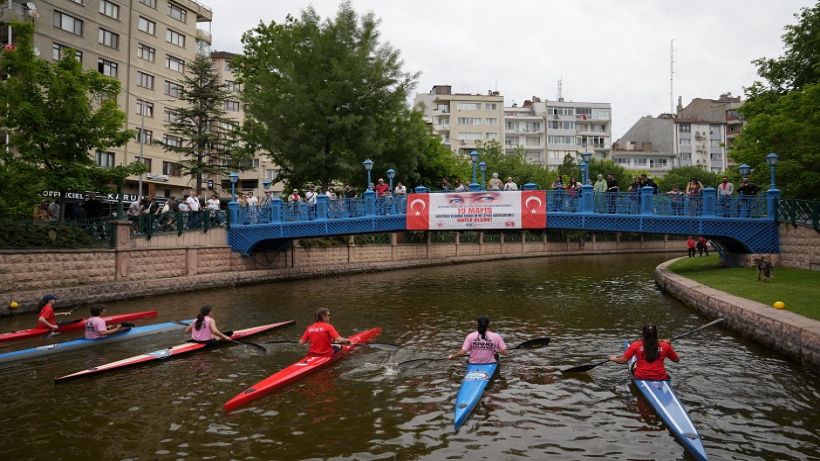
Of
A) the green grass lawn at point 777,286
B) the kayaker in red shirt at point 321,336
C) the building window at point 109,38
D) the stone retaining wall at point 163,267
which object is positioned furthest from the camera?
the building window at point 109,38

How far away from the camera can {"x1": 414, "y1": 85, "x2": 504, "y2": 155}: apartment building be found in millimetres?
85625

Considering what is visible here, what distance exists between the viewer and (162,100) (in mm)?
47844

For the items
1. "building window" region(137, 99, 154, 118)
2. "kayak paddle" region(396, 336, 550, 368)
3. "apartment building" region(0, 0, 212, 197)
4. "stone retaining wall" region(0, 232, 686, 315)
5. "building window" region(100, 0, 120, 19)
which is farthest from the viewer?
"building window" region(137, 99, 154, 118)

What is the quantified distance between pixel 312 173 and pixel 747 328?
25068mm

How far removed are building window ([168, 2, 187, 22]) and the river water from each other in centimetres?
4045

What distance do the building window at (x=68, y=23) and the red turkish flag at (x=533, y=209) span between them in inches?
1395

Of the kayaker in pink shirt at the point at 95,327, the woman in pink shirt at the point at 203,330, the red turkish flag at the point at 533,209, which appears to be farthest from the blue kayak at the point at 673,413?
the red turkish flag at the point at 533,209

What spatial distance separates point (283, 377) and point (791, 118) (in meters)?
21.5

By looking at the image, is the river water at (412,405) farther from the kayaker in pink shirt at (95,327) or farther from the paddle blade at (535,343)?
the kayaker in pink shirt at (95,327)

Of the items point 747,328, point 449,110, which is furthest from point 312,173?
point 449,110

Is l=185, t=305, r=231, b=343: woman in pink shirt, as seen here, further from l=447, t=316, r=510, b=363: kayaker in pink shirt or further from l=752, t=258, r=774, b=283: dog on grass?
l=752, t=258, r=774, b=283: dog on grass

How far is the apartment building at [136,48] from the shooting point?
39.5 m

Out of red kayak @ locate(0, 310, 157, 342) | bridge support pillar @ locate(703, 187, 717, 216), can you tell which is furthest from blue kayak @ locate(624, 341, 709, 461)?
bridge support pillar @ locate(703, 187, 717, 216)

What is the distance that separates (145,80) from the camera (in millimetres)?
47000
